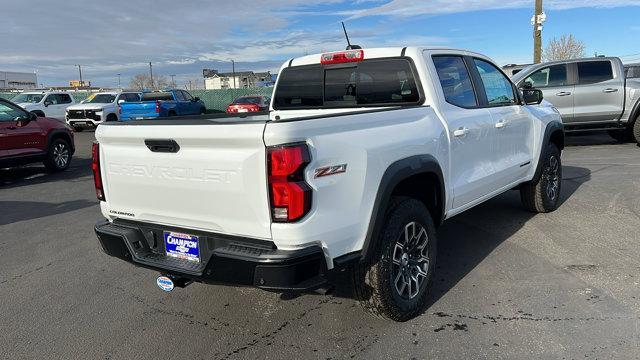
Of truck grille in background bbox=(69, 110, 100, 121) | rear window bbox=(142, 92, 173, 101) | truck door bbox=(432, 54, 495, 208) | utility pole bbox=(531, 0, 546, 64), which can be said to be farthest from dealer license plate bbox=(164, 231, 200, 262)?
rear window bbox=(142, 92, 173, 101)

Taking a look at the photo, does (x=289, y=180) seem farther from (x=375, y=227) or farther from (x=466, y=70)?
(x=466, y=70)

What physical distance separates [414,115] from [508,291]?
157 centimetres

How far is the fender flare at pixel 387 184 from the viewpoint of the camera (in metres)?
3.07

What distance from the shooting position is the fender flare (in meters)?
3.07

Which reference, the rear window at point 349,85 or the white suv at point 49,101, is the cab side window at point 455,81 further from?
the white suv at point 49,101

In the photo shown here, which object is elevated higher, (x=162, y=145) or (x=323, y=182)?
(x=162, y=145)

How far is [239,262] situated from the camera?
2.77 m

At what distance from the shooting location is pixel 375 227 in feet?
10.2

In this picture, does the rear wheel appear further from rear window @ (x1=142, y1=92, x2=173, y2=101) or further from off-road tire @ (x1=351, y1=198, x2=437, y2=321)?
rear window @ (x1=142, y1=92, x2=173, y2=101)

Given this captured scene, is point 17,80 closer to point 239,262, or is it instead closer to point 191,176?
point 191,176

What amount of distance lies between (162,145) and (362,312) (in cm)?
181

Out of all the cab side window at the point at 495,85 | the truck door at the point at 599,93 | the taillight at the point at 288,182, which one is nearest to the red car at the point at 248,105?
the truck door at the point at 599,93

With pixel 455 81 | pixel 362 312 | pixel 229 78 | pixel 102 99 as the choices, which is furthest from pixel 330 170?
pixel 229 78

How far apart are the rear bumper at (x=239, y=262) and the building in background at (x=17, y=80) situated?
90.7 meters
